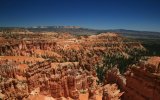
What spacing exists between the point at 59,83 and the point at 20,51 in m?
71.1

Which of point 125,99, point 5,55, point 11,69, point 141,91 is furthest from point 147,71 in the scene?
point 5,55

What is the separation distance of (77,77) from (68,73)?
3084 mm

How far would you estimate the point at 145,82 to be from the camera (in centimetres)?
2206

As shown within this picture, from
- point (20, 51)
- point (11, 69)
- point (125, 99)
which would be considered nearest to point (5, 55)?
point (20, 51)

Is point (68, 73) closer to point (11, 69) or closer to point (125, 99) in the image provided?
point (125, 99)

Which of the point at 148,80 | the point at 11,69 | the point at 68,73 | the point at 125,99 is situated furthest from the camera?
the point at 11,69

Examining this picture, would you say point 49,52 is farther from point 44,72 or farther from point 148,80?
point 148,80

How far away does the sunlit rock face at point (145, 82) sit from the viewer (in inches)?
817

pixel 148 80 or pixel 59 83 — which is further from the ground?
pixel 148 80

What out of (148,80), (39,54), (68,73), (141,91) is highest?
(148,80)

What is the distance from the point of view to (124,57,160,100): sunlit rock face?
20753 millimetres

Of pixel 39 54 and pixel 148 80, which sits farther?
pixel 39 54

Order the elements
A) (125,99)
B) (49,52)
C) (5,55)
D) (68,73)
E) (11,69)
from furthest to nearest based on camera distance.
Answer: (49,52) < (5,55) < (11,69) < (68,73) < (125,99)

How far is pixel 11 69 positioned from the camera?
5716 cm
